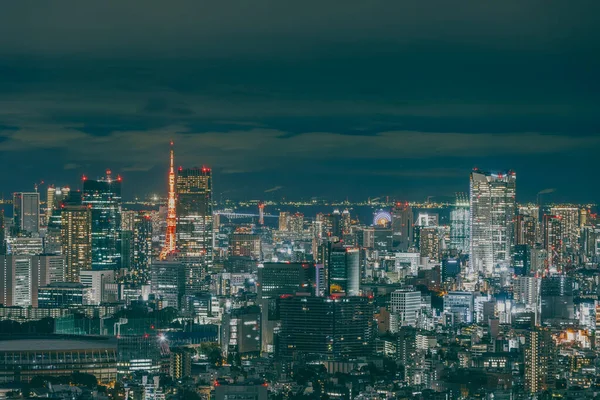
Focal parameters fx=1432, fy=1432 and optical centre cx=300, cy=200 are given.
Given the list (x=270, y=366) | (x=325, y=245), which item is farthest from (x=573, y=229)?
(x=270, y=366)

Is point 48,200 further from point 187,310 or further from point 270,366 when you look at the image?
point 270,366

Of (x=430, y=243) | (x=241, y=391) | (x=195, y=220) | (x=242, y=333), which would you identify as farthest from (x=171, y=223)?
(x=241, y=391)

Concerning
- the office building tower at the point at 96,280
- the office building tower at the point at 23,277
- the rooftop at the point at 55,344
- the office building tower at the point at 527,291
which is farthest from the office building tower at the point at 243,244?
the rooftop at the point at 55,344

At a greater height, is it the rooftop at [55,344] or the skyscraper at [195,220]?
the skyscraper at [195,220]

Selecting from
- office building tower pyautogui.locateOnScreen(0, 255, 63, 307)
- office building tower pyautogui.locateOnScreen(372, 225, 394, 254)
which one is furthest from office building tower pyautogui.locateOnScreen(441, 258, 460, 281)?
office building tower pyautogui.locateOnScreen(0, 255, 63, 307)

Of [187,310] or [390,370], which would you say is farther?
[187,310]

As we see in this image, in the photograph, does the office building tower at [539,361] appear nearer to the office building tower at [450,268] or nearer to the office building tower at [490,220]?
the office building tower at [490,220]
